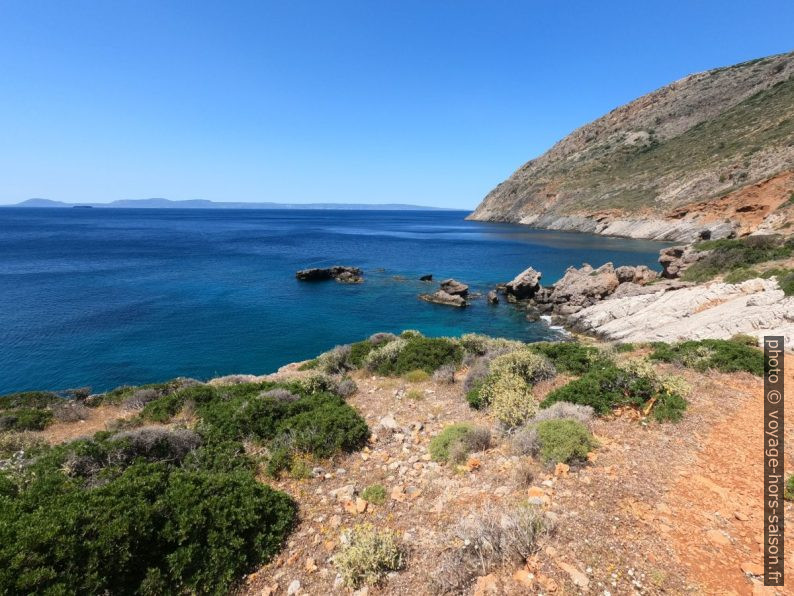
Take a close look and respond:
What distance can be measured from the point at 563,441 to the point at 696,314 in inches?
869

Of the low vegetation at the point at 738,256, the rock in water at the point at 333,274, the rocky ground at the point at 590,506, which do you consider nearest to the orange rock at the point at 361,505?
the rocky ground at the point at 590,506

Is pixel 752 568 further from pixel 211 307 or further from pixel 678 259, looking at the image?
pixel 678 259

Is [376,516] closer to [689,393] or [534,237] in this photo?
[689,393]

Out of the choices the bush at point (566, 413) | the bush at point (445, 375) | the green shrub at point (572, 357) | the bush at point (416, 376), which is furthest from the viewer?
the bush at point (416, 376)

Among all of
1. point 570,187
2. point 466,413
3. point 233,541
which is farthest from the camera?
point 570,187

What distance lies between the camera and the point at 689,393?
10023 millimetres

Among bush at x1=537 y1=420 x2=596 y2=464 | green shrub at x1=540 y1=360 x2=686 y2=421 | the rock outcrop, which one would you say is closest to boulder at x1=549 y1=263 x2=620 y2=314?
the rock outcrop

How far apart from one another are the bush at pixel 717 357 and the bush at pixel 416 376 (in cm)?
775

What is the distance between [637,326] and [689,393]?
742 inches

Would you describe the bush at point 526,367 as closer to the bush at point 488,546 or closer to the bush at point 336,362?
the bush at point 336,362

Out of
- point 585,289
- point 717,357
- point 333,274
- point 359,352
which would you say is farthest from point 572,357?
point 333,274

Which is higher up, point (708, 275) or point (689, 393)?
point (708, 275)

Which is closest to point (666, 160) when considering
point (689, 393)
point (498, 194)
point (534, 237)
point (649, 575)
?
point (534, 237)

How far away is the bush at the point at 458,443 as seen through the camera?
809 cm
